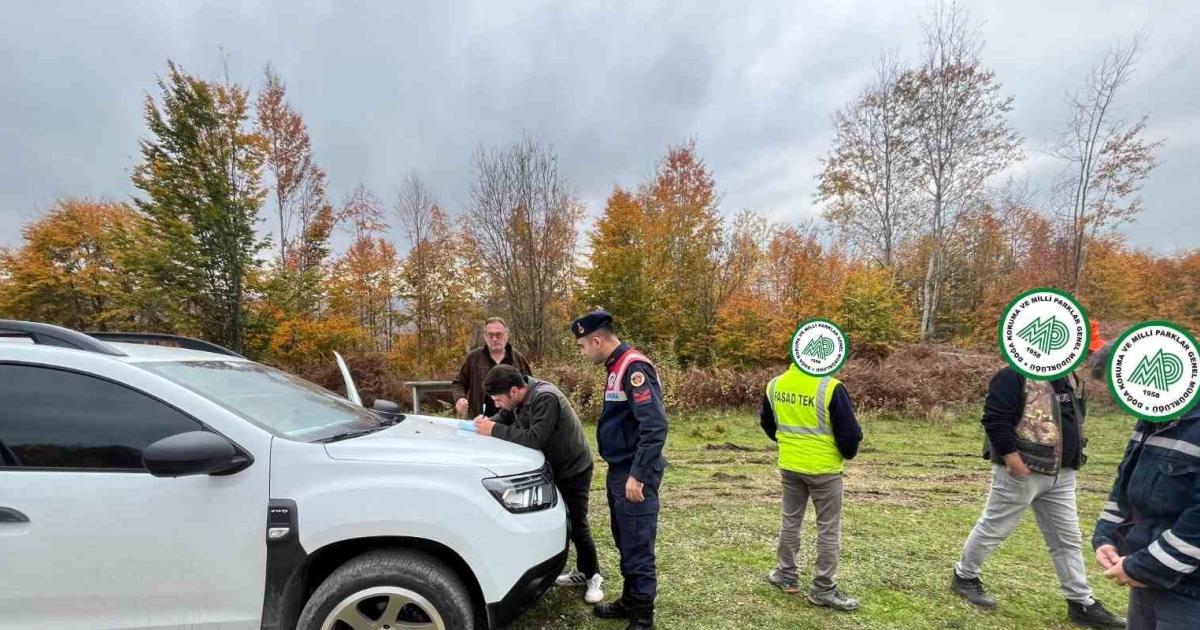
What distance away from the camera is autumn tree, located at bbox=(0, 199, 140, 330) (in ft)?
69.5

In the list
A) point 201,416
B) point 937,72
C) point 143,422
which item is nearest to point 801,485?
point 201,416

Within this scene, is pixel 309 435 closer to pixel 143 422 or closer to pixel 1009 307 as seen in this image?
pixel 143 422

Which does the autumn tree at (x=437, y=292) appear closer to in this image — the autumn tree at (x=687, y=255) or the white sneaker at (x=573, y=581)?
the autumn tree at (x=687, y=255)

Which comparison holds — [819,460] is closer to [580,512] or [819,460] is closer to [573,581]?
[580,512]

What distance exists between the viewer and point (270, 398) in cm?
260

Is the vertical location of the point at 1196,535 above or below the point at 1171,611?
above

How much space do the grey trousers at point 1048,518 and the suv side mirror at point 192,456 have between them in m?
4.29

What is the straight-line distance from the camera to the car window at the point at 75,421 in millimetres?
2062

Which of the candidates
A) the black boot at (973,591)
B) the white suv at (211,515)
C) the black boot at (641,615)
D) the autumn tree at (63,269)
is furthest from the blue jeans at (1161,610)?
the autumn tree at (63,269)

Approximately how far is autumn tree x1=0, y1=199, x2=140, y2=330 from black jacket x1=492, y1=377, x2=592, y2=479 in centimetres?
2521

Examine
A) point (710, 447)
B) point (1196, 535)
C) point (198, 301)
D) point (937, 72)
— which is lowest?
point (710, 447)

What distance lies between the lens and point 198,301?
15.5 m

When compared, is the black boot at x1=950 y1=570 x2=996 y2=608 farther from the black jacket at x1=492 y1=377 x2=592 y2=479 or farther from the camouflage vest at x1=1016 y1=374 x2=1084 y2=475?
the black jacket at x1=492 y1=377 x2=592 y2=479

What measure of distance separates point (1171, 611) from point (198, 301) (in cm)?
2009
